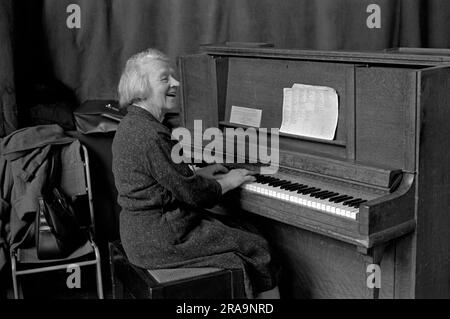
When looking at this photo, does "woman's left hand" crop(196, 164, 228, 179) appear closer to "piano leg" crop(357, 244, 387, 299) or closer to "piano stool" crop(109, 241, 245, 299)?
"piano stool" crop(109, 241, 245, 299)

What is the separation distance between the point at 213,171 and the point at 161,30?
1.46m

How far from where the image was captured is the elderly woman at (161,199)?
251cm

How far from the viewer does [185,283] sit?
8.03ft

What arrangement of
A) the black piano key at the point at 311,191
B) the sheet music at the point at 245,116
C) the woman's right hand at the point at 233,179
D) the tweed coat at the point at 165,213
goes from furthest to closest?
the sheet music at the point at 245,116 → the woman's right hand at the point at 233,179 → the black piano key at the point at 311,191 → the tweed coat at the point at 165,213

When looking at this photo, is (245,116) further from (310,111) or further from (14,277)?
(14,277)

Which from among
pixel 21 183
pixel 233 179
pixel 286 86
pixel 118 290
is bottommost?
pixel 118 290

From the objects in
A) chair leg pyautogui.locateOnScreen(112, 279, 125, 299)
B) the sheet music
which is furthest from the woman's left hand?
chair leg pyautogui.locateOnScreen(112, 279, 125, 299)

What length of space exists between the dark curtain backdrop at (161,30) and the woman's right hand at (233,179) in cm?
148

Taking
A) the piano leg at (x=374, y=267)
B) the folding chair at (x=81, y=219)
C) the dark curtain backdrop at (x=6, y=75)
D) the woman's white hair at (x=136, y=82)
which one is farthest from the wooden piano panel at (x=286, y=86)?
the dark curtain backdrop at (x=6, y=75)

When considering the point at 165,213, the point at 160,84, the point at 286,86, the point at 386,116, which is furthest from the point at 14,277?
the point at 386,116

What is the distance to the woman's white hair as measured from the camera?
262cm

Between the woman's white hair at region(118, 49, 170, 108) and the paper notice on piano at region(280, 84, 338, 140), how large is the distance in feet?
2.07

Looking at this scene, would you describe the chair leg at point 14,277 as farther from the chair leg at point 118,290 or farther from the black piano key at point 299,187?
the black piano key at point 299,187

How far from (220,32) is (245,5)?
226 millimetres
